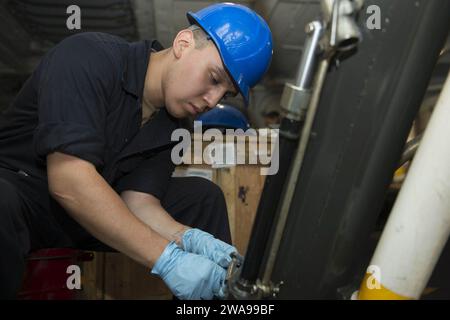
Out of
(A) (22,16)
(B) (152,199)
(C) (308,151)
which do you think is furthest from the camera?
(A) (22,16)

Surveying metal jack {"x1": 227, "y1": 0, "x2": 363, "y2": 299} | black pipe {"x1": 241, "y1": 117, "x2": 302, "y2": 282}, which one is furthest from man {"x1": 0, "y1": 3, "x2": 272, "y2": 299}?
metal jack {"x1": 227, "y1": 0, "x2": 363, "y2": 299}

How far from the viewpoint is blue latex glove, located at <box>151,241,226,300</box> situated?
863 mm

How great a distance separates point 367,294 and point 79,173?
23.4 inches

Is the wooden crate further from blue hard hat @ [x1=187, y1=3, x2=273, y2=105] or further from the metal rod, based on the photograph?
the metal rod

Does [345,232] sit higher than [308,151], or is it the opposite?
[308,151]

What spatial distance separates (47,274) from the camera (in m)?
1.28

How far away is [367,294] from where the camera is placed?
23.4 inches

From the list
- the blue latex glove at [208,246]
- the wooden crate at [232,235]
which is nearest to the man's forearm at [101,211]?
the blue latex glove at [208,246]

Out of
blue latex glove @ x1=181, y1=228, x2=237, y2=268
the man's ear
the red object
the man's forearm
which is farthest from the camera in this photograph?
the red object

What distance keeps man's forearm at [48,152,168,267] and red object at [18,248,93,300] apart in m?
0.50

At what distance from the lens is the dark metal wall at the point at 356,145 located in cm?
58

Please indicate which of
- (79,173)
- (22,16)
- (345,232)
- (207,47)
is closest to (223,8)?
(207,47)

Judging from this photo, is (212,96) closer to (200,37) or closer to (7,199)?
(200,37)
